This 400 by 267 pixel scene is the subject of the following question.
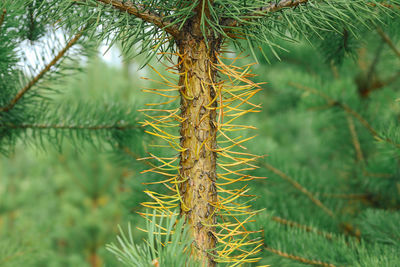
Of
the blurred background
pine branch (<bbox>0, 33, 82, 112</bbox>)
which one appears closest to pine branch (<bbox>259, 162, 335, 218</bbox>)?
the blurred background

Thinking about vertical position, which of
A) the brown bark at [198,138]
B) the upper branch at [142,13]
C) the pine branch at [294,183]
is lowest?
the pine branch at [294,183]

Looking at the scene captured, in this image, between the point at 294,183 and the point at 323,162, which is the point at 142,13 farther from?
the point at 323,162

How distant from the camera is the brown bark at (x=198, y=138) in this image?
0.36 m

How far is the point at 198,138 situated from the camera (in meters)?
0.37

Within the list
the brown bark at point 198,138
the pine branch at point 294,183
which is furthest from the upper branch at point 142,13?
the pine branch at point 294,183

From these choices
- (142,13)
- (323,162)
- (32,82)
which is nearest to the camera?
(142,13)

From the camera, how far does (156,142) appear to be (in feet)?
2.59

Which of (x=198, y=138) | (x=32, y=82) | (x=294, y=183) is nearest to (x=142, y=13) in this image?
(x=198, y=138)

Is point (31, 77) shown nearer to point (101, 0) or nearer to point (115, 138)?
point (115, 138)

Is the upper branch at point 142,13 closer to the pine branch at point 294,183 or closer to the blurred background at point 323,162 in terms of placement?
the blurred background at point 323,162

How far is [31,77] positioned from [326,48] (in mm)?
514

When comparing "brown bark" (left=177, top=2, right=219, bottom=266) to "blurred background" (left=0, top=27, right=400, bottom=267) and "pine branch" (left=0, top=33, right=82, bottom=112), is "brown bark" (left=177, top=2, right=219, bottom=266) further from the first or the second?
"pine branch" (left=0, top=33, right=82, bottom=112)

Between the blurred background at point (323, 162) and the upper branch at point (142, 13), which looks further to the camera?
the blurred background at point (323, 162)

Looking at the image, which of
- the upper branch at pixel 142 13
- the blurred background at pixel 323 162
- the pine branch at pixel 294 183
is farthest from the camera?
the pine branch at pixel 294 183
